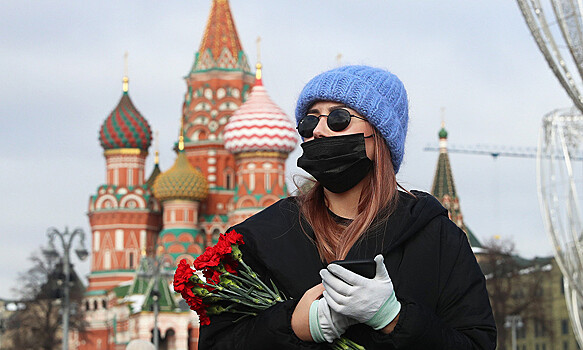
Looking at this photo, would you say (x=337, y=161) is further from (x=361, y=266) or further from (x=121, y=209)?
(x=121, y=209)

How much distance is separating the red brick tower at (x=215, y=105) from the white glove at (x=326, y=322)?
5521cm

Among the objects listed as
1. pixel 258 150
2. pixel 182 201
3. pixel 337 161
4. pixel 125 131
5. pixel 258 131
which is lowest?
pixel 182 201

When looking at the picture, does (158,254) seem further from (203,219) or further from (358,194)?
(358,194)

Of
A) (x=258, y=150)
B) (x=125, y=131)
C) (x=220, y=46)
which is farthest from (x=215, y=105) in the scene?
(x=125, y=131)

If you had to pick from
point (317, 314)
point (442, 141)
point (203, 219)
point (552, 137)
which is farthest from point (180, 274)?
point (442, 141)

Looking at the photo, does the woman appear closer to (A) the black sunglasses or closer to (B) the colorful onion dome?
(A) the black sunglasses

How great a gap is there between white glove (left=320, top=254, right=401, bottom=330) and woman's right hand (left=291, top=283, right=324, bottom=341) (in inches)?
4.5

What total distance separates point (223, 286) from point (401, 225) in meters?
0.51

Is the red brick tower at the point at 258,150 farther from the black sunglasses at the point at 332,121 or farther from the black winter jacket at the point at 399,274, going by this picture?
the black winter jacket at the point at 399,274

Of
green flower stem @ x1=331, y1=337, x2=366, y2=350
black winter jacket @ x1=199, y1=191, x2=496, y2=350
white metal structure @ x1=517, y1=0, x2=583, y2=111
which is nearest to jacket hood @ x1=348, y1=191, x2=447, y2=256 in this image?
black winter jacket @ x1=199, y1=191, x2=496, y2=350

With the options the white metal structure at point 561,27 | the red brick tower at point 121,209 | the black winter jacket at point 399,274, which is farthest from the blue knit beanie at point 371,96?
the red brick tower at point 121,209

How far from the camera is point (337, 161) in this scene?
11.1ft

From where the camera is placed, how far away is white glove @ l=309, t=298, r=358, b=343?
10.1 feet

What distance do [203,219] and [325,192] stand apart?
56065mm
